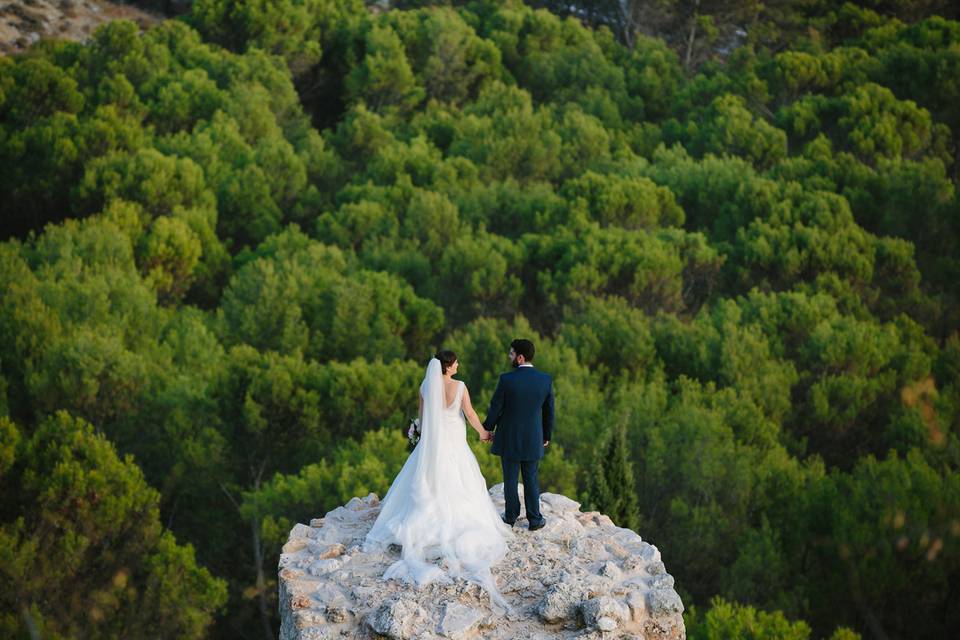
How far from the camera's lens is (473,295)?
78.0 feet

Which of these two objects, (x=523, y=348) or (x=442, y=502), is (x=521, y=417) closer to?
(x=523, y=348)

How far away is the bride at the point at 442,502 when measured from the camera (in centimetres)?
729

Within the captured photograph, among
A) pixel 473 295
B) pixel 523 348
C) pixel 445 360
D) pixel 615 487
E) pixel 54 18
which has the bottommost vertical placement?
pixel 473 295

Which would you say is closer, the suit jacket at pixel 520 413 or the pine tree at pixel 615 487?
the suit jacket at pixel 520 413

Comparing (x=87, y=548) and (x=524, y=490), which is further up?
(x=524, y=490)

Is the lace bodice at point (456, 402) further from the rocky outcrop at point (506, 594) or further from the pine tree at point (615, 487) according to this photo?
the pine tree at point (615, 487)

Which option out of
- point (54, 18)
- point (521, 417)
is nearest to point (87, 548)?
point (521, 417)

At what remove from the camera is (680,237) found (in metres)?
24.2

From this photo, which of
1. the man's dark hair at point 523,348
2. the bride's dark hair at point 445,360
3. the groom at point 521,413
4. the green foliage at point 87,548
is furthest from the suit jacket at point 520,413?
the green foliage at point 87,548

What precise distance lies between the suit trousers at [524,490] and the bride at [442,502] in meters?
0.27

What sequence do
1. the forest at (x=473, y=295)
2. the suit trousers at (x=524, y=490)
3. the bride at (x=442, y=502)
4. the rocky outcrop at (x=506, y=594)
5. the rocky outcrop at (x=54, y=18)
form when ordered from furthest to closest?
the rocky outcrop at (x=54, y=18), the forest at (x=473, y=295), the suit trousers at (x=524, y=490), the bride at (x=442, y=502), the rocky outcrop at (x=506, y=594)

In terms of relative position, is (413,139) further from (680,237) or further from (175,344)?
(175,344)

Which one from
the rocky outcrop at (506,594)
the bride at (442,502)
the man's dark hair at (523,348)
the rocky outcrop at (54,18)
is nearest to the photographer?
the rocky outcrop at (506,594)

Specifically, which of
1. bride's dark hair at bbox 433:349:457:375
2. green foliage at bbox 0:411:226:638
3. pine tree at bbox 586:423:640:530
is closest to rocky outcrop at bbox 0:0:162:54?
green foliage at bbox 0:411:226:638
